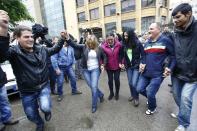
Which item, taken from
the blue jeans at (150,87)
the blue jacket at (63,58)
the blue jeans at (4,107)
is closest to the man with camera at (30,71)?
the blue jeans at (4,107)

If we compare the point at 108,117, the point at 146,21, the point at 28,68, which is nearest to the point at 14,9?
the point at 28,68

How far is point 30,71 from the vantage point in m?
3.42

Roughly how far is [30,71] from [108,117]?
6.86 ft

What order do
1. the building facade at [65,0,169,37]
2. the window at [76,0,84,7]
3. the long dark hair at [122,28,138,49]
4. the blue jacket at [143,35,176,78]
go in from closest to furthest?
the blue jacket at [143,35,176,78], the long dark hair at [122,28,138,49], the building facade at [65,0,169,37], the window at [76,0,84,7]

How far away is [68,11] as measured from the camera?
133ft

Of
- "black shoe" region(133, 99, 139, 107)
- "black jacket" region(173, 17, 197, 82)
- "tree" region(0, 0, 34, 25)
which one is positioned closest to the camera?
"black jacket" region(173, 17, 197, 82)

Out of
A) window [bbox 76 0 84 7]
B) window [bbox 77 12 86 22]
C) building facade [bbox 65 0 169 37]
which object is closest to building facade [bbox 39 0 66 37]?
building facade [bbox 65 0 169 37]

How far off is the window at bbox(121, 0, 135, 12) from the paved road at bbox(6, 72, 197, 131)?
25868mm

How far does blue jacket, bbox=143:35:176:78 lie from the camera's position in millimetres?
3862

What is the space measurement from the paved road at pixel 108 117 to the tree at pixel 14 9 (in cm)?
1131

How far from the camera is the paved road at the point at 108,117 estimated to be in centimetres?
397

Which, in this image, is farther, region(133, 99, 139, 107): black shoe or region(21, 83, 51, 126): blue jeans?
region(133, 99, 139, 107): black shoe

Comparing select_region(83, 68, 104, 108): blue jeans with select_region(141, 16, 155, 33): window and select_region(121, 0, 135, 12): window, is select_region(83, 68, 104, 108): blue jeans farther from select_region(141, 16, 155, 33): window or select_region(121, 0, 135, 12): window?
select_region(121, 0, 135, 12): window

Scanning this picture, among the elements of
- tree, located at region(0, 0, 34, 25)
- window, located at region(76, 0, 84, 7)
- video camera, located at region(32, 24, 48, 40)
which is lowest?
video camera, located at region(32, 24, 48, 40)
